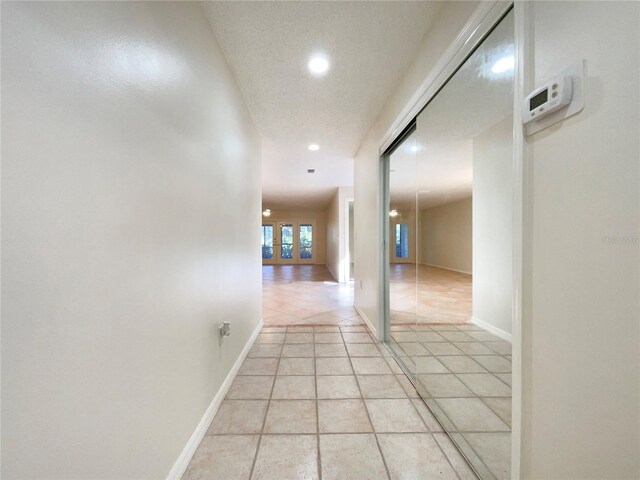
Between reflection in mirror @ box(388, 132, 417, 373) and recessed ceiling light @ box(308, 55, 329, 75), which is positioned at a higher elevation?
recessed ceiling light @ box(308, 55, 329, 75)

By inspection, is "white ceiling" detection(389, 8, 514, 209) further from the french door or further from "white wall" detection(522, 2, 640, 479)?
the french door

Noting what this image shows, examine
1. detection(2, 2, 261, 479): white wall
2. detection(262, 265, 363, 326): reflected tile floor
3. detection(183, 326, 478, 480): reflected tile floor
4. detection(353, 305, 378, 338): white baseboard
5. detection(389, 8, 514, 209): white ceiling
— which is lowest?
detection(262, 265, 363, 326): reflected tile floor

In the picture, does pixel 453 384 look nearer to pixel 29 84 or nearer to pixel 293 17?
pixel 29 84

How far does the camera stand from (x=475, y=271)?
5.08ft

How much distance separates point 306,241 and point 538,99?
415 inches

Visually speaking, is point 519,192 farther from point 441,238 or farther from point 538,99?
point 441,238

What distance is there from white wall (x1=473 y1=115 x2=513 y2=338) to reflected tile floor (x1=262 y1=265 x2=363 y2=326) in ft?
6.71

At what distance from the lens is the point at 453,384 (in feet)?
5.06

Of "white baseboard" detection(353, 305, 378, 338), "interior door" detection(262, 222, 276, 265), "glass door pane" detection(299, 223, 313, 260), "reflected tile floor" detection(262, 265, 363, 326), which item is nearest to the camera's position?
"white baseboard" detection(353, 305, 378, 338)

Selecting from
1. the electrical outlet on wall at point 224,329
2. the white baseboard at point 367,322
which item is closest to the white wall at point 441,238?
the white baseboard at point 367,322

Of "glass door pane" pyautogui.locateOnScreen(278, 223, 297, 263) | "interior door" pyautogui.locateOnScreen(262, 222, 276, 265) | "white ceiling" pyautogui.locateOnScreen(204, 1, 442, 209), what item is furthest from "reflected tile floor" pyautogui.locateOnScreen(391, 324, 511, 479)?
"interior door" pyautogui.locateOnScreen(262, 222, 276, 265)

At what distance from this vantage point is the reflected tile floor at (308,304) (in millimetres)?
3350

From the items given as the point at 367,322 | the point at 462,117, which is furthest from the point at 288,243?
the point at 462,117

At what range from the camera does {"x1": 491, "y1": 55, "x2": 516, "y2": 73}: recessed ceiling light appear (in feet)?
3.21
